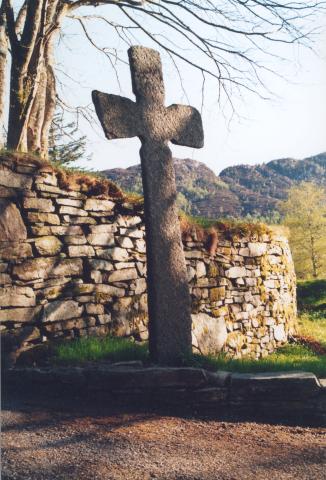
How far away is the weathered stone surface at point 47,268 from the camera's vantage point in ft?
13.5

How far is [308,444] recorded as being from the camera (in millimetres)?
2771

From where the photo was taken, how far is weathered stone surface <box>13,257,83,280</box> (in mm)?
4129

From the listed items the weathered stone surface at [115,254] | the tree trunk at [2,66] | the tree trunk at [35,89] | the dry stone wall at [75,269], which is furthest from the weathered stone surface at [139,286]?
the tree trunk at [2,66]

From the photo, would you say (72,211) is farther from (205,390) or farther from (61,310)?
(205,390)

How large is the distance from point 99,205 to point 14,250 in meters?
1.19

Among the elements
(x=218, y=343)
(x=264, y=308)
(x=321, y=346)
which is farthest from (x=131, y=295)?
(x=321, y=346)

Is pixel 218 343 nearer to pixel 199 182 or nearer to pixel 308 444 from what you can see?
pixel 308 444

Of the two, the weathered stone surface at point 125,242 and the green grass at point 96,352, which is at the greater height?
the weathered stone surface at point 125,242

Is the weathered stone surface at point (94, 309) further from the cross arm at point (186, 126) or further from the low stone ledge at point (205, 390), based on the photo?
the cross arm at point (186, 126)

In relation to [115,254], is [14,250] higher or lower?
higher

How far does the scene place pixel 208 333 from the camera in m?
5.98

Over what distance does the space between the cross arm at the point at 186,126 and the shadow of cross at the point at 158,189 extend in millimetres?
10

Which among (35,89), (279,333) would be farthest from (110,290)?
(279,333)

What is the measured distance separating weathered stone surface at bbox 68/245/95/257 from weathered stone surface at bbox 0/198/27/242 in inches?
21.4
